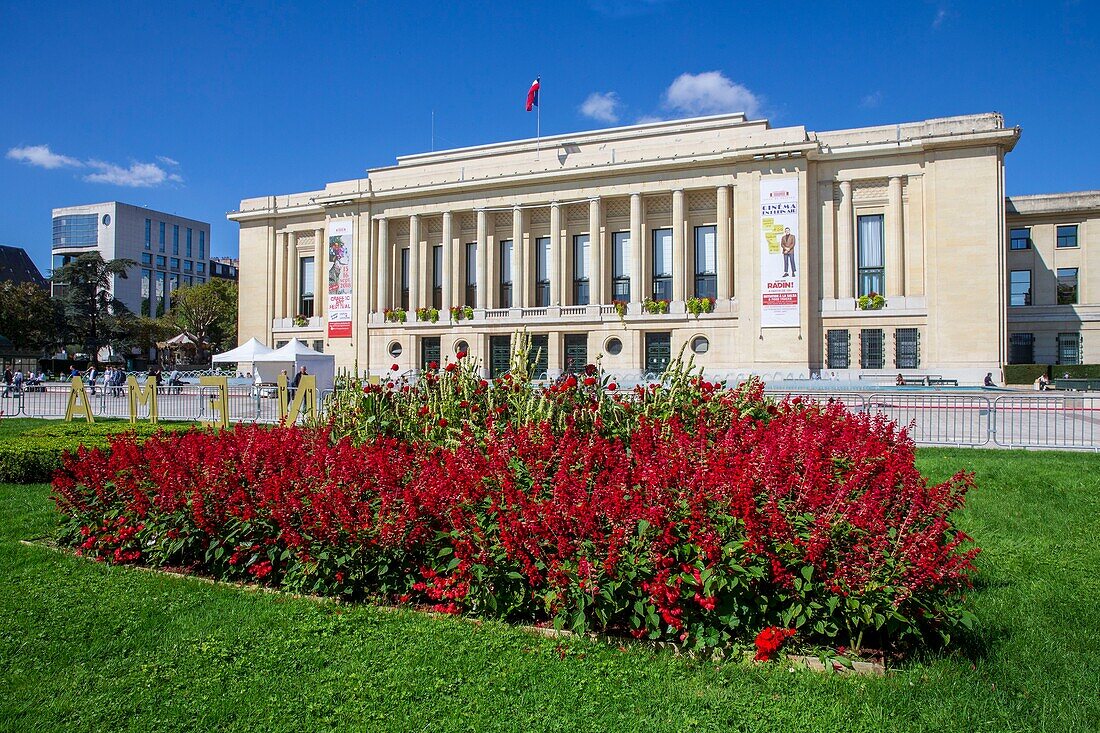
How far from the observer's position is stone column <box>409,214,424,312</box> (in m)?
49.5

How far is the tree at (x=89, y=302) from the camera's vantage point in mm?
67438

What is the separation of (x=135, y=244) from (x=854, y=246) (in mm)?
113801

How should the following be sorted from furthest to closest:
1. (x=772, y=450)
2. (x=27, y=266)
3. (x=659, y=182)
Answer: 1. (x=27, y=266)
2. (x=659, y=182)
3. (x=772, y=450)

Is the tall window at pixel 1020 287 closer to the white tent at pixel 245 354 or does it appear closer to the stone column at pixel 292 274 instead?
the white tent at pixel 245 354

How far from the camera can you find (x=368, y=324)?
5025 centimetres

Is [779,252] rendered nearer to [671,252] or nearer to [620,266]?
[671,252]

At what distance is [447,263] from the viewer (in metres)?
48.7

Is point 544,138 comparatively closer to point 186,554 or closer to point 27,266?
point 186,554

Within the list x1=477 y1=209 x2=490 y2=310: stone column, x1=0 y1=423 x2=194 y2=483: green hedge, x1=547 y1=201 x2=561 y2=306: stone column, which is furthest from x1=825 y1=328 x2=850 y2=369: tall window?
x1=0 y1=423 x2=194 y2=483: green hedge

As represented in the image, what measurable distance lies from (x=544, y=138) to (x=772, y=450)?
4629cm

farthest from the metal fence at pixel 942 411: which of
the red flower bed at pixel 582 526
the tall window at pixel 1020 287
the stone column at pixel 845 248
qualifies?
the tall window at pixel 1020 287

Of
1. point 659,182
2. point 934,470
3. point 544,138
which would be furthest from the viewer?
point 544,138

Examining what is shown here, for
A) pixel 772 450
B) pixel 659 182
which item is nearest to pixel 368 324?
pixel 659 182

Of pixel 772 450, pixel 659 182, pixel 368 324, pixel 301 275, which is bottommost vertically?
pixel 772 450
